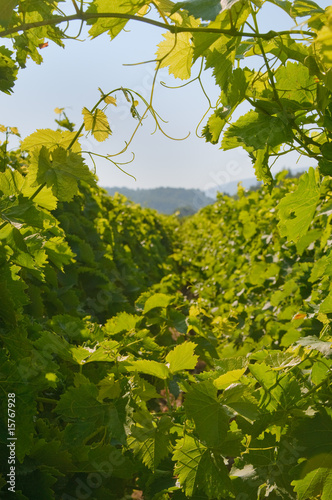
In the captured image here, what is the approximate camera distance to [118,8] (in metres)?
1.12

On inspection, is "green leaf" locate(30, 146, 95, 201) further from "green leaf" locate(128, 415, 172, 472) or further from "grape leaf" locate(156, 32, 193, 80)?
"green leaf" locate(128, 415, 172, 472)

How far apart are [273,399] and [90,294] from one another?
2743 mm

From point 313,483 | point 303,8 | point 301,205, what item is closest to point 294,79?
point 303,8

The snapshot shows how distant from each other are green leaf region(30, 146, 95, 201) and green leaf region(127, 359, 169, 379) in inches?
21.8

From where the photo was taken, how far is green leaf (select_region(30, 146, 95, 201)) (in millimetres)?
1261

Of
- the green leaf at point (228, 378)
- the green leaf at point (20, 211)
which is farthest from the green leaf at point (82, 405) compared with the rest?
the green leaf at point (20, 211)

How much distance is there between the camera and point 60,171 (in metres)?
1.28

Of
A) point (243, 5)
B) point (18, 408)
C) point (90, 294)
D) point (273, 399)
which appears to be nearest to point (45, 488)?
point (18, 408)

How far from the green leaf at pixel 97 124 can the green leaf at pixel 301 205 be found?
654 millimetres

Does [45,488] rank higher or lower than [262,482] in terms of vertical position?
lower

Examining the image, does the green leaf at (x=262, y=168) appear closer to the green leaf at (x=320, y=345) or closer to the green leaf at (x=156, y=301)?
the green leaf at (x=320, y=345)

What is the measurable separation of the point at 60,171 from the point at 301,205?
83cm

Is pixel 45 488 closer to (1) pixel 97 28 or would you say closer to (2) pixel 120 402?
(2) pixel 120 402

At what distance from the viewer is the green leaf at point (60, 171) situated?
126 cm
